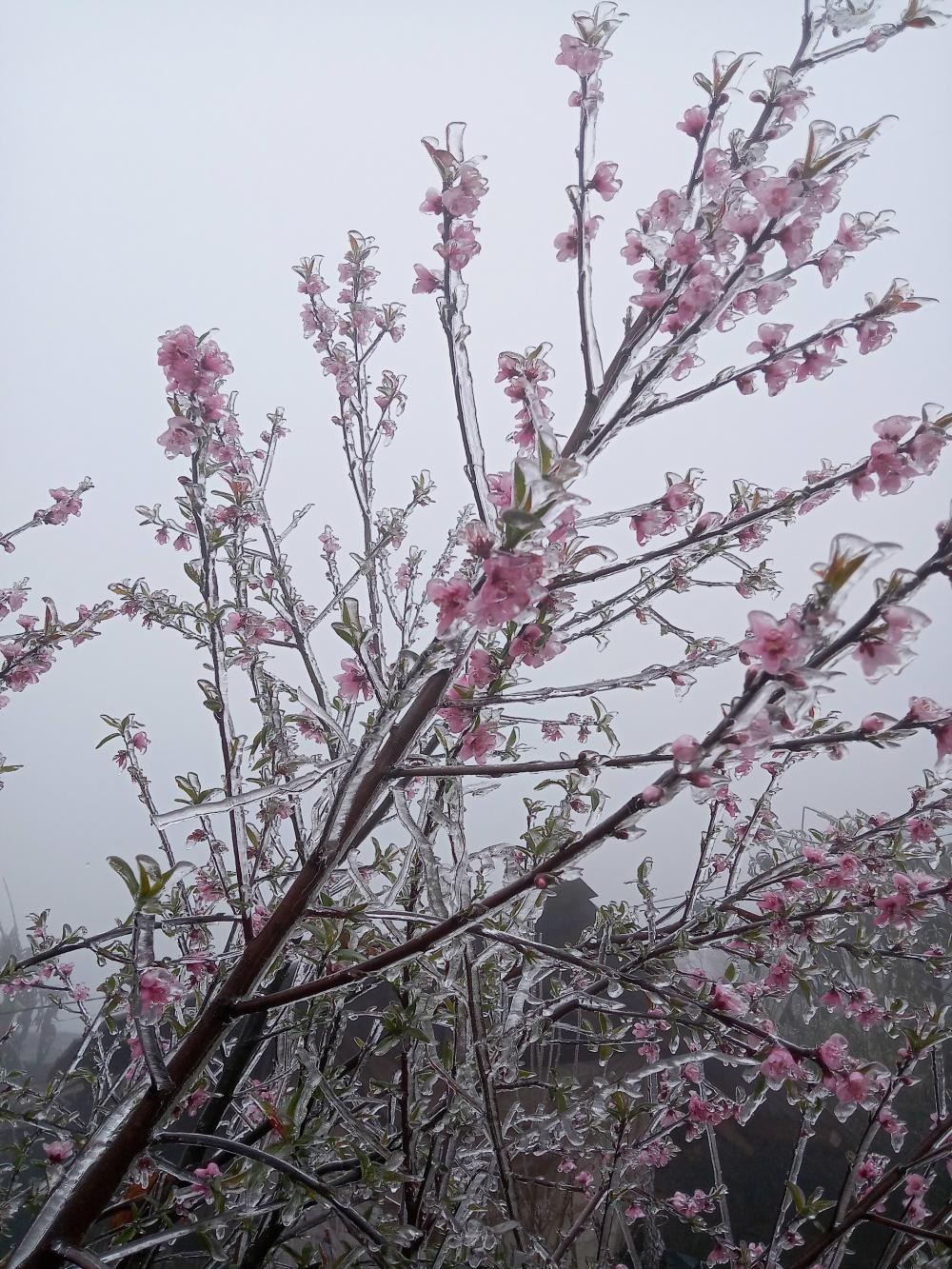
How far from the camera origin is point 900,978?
34.4ft

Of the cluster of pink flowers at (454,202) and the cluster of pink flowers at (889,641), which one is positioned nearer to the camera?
the cluster of pink flowers at (889,641)

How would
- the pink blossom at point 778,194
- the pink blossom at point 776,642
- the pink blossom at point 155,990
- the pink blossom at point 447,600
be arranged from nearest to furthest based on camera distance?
1. the pink blossom at point 776,642
2. the pink blossom at point 447,600
3. the pink blossom at point 155,990
4. the pink blossom at point 778,194

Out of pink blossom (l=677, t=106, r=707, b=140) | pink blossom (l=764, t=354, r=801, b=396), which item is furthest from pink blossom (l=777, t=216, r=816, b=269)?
pink blossom (l=677, t=106, r=707, b=140)

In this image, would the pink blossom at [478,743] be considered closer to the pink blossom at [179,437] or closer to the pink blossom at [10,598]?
the pink blossom at [179,437]

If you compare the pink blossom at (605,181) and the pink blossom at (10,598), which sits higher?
the pink blossom at (605,181)

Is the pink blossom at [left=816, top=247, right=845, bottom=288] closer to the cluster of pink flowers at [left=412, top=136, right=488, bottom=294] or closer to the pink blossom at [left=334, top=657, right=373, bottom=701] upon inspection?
the cluster of pink flowers at [left=412, top=136, right=488, bottom=294]

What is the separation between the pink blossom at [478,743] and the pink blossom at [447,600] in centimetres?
72

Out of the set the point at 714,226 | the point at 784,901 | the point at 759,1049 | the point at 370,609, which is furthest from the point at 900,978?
the point at 714,226

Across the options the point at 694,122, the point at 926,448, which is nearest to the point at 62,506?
the point at 694,122

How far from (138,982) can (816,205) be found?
2719 mm

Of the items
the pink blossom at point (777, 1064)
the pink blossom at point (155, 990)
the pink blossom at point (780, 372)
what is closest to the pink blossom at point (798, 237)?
the pink blossom at point (780, 372)

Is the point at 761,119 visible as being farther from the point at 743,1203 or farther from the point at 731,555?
the point at 743,1203

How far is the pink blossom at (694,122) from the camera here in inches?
77.0

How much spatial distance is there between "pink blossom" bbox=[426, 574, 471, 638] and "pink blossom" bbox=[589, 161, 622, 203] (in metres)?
1.66
